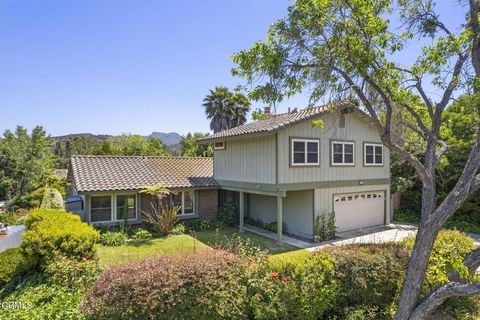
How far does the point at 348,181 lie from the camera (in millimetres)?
15133

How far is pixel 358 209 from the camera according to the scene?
1582 cm

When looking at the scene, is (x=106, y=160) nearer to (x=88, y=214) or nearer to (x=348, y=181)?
(x=88, y=214)

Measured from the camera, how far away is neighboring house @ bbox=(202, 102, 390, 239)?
42.8ft

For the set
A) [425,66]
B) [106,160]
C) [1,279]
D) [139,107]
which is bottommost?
[1,279]

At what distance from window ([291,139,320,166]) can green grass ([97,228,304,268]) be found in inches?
151

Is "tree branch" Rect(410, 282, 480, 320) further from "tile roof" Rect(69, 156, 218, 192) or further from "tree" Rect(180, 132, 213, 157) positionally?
"tree" Rect(180, 132, 213, 157)

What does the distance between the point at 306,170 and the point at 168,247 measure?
709 centimetres

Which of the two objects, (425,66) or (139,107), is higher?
(139,107)

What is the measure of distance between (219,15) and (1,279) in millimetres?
10809

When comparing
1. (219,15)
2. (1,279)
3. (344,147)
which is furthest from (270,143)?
(1,279)

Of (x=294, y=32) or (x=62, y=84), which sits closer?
(x=294, y=32)

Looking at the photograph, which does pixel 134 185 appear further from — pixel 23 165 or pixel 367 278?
pixel 23 165

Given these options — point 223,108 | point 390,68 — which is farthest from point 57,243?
point 223,108

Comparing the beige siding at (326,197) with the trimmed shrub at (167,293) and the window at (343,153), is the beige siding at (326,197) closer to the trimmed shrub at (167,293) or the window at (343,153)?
the window at (343,153)
